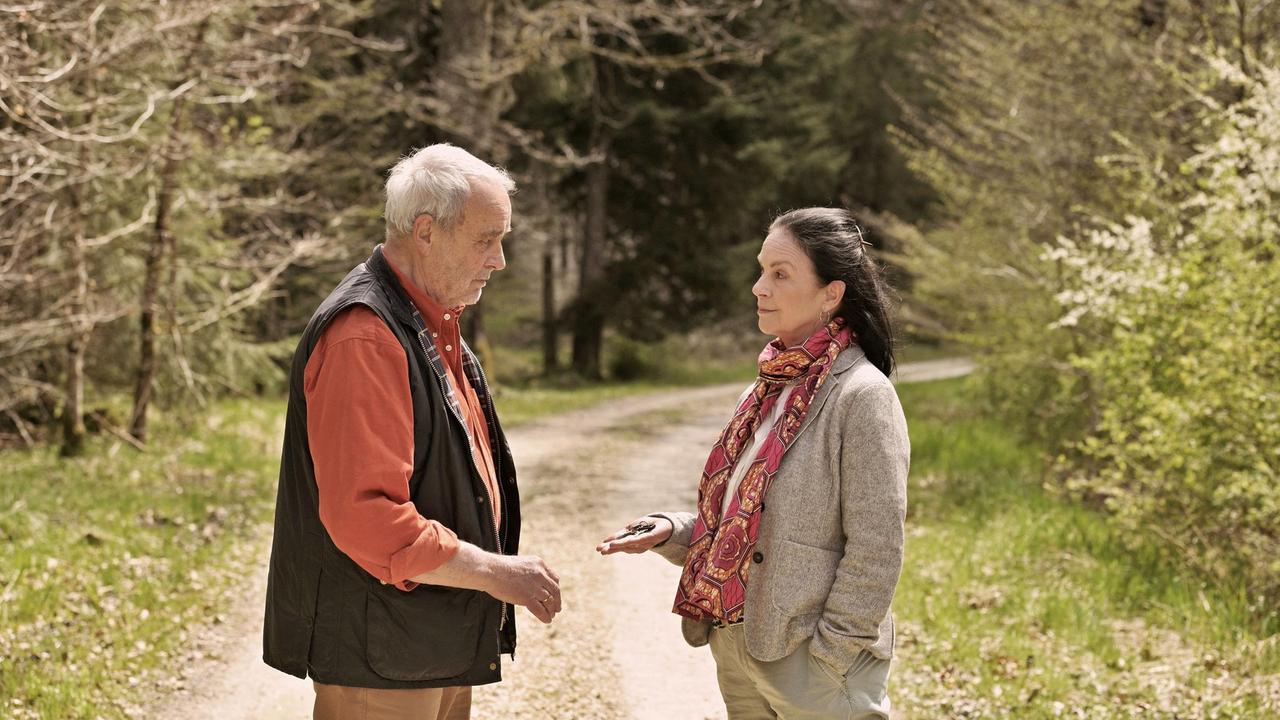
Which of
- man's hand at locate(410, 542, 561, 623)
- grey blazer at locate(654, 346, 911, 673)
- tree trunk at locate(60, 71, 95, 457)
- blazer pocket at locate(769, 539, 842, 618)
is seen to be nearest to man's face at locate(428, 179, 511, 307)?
man's hand at locate(410, 542, 561, 623)

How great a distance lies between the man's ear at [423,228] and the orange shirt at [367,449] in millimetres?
273

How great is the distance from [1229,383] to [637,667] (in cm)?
365

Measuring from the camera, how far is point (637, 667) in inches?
223

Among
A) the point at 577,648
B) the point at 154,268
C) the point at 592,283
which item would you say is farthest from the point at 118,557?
the point at 592,283

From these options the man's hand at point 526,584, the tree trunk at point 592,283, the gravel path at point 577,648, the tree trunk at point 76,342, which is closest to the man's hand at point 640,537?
the man's hand at point 526,584

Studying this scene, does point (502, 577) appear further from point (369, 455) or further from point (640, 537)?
point (640, 537)

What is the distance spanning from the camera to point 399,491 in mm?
2451

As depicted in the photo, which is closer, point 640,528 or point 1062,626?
point 640,528

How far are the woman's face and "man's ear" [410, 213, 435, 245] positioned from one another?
2.74 ft

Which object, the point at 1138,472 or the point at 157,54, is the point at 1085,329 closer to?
the point at 1138,472

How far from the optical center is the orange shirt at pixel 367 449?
243 centimetres

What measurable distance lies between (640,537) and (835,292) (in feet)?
2.80

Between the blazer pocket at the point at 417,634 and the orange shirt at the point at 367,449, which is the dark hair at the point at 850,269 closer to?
the orange shirt at the point at 367,449

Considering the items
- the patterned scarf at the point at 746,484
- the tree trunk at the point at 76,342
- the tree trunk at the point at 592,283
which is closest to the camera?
the patterned scarf at the point at 746,484
